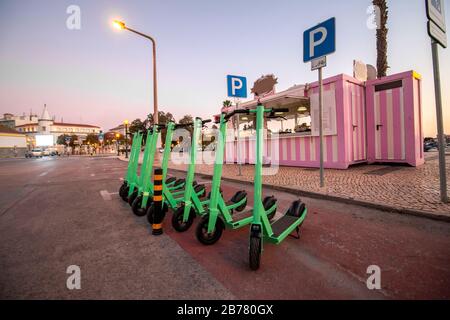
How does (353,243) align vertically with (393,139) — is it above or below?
below

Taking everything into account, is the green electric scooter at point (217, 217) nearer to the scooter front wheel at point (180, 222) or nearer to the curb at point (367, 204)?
the scooter front wheel at point (180, 222)

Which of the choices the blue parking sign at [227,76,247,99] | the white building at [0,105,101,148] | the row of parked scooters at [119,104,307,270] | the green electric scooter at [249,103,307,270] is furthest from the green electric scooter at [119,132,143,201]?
the white building at [0,105,101,148]

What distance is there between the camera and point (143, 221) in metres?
4.12

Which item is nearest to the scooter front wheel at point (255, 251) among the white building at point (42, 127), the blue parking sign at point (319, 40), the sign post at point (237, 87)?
the blue parking sign at point (319, 40)

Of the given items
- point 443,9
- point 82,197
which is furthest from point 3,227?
point 443,9

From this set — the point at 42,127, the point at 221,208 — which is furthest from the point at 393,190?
the point at 42,127

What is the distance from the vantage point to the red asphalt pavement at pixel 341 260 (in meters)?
1.99

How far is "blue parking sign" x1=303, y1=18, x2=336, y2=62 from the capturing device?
16.8ft

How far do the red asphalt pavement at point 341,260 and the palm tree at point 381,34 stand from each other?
39.3ft

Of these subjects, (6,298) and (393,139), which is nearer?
(6,298)

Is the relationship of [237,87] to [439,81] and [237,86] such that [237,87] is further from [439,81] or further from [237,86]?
[439,81]
